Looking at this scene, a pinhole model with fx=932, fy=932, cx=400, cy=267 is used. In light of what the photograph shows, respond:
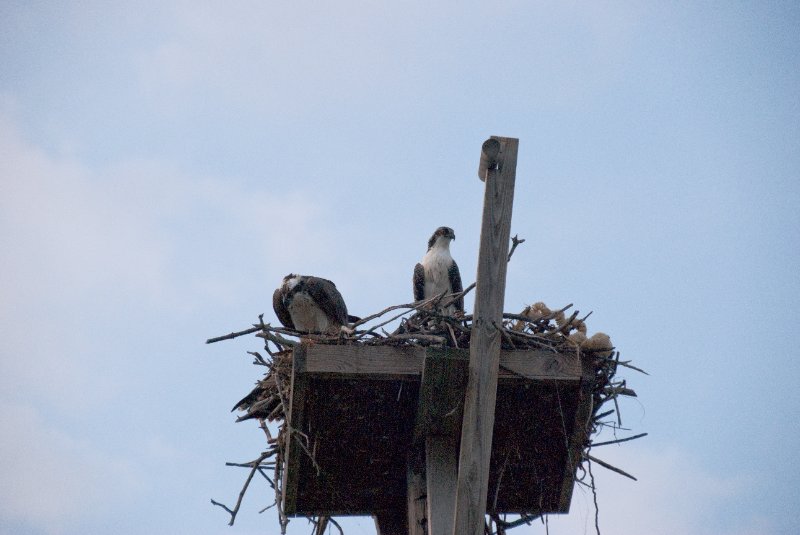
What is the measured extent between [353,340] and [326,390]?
337mm

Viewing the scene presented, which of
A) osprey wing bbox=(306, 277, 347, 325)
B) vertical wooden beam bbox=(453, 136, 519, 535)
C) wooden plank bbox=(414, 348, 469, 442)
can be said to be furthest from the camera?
osprey wing bbox=(306, 277, 347, 325)

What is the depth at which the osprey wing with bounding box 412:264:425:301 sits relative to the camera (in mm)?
10797

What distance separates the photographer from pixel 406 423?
221 inches

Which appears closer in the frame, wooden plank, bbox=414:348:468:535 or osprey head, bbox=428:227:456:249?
wooden plank, bbox=414:348:468:535

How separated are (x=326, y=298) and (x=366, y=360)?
4241mm

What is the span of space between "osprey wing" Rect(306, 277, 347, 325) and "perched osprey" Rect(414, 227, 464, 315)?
1.39 meters

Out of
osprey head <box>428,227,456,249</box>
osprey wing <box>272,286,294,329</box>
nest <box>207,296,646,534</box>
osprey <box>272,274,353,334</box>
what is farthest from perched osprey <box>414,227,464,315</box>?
nest <box>207,296,646,534</box>

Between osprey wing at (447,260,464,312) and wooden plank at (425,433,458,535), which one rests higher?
osprey wing at (447,260,464,312)

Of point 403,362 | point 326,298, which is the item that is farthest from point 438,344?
point 326,298

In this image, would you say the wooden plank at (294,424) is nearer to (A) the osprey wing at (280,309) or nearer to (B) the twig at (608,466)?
(B) the twig at (608,466)

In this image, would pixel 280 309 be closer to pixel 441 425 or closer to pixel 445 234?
pixel 445 234

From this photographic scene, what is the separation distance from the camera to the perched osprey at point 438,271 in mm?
10609

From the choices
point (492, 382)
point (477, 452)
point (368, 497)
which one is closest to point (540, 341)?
point (492, 382)

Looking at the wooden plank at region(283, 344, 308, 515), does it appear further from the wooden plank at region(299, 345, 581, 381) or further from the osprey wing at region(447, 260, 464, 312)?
the osprey wing at region(447, 260, 464, 312)
